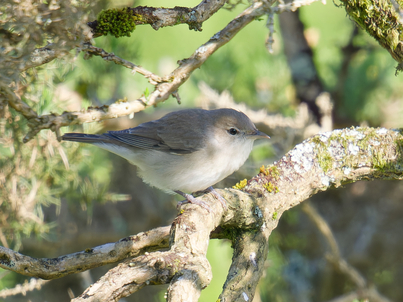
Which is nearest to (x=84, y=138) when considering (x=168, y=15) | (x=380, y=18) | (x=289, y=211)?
(x=168, y=15)

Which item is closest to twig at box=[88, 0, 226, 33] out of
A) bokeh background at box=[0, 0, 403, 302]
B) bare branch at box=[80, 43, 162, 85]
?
bare branch at box=[80, 43, 162, 85]

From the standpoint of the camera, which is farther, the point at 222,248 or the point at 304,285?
the point at 222,248

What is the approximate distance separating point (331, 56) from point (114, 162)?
324cm

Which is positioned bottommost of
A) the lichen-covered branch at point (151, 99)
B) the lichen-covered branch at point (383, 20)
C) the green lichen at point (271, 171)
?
the green lichen at point (271, 171)

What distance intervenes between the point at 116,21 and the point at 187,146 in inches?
61.3

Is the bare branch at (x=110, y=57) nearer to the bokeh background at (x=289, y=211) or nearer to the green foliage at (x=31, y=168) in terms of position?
the green foliage at (x=31, y=168)

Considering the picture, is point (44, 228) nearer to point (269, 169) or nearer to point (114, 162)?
point (114, 162)

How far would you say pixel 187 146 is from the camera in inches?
146

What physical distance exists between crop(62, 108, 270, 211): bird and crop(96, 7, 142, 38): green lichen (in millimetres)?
1147

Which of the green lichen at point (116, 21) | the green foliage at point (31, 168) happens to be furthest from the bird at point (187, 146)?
the green lichen at point (116, 21)

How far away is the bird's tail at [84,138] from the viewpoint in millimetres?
3182

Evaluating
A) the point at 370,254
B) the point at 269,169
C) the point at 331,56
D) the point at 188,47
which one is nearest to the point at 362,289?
the point at 370,254

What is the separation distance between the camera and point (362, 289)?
371 cm

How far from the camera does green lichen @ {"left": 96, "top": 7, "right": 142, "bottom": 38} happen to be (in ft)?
7.92
